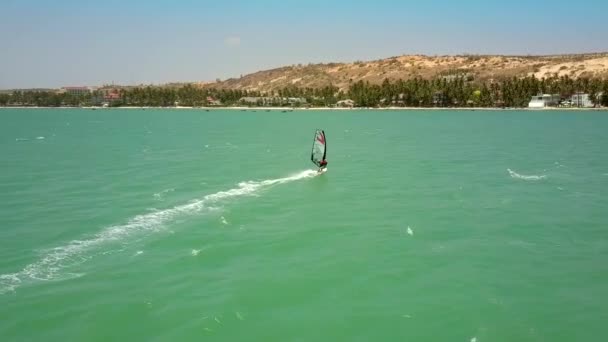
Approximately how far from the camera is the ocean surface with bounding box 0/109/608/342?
19625mm

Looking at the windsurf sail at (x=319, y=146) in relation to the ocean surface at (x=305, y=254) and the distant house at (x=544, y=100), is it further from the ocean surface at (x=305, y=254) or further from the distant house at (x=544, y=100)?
the distant house at (x=544, y=100)

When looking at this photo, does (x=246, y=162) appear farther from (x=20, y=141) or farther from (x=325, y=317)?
(x=20, y=141)

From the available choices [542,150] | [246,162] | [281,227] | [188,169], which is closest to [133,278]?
[281,227]

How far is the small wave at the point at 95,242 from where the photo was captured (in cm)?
2367

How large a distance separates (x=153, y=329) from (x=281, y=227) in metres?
13.0

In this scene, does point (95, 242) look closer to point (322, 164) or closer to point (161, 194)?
point (161, 194)

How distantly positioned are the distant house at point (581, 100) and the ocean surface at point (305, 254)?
142 m

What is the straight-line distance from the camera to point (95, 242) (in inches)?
1118

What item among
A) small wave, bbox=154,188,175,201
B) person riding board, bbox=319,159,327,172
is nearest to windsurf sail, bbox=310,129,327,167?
person riding board, bbox=319,159,327,172

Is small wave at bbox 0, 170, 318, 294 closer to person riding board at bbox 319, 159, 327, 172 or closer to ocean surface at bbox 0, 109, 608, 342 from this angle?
ocean surface at bbox 0, 109, 608, 342

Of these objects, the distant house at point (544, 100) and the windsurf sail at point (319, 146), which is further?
the distant house at point (544, 100)

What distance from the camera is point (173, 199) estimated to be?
3853 cm

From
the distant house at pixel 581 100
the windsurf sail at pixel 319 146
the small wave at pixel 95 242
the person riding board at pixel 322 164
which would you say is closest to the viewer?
the small wave at pixel 95 242

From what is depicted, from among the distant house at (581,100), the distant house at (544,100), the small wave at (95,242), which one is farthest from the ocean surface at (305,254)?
the distant house at (581,100)
